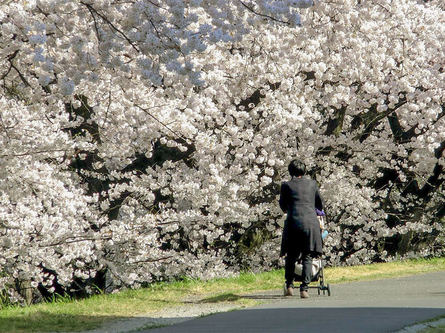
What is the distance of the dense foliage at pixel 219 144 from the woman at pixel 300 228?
2136mm

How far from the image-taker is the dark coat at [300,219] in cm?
1049

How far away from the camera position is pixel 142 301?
33.7ft

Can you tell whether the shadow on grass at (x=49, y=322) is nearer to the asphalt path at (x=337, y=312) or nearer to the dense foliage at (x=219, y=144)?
the asphalt path at (x=337, y=312)

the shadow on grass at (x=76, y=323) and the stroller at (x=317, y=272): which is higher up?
the stroller at (x=317, y=272)

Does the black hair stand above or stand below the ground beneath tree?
above

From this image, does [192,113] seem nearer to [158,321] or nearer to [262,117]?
[262,117]

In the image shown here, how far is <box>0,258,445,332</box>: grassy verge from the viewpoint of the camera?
28.0ft

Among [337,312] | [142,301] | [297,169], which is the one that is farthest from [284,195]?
[337,312]

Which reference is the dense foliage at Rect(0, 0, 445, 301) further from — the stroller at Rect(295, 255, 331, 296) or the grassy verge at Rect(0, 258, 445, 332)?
the stroller at Rect(295, 255, 331, 296)

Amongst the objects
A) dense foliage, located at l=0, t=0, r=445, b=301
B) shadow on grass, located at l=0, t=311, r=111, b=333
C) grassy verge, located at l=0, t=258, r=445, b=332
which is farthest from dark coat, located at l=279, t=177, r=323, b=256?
shadow on grass, located at l=0, t=311, r=111, b=333

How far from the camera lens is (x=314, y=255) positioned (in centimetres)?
1065

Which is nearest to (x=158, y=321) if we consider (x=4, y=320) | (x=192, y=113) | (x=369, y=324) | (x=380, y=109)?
(x=4, y=320)

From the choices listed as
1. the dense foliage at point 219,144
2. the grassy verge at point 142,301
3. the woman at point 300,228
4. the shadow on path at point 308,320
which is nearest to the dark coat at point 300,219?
the woman at point 300,228

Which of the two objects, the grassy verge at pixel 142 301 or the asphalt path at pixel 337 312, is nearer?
the asphalt path at pixel 337 312
